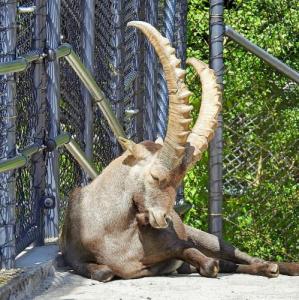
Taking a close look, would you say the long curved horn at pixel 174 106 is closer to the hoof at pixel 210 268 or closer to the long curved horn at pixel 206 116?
the long curved horn at pixel 206 116

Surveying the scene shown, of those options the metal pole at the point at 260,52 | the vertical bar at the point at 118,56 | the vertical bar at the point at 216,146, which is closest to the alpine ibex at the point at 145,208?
the vertical bar at the point at 118,56

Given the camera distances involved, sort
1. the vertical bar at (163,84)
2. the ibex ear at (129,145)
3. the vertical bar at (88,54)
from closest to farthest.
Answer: the ibex ear at (129,145), the vertical bar at (88,54), the vertical bar at (163,84)

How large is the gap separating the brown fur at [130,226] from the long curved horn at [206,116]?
0.23 meters

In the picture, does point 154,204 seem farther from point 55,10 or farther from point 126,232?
point 55,10

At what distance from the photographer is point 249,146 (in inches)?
383

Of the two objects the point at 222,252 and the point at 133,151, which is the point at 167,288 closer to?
the point at 133,151

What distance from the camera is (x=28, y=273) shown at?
18.2 ft

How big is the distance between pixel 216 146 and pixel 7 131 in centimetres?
361

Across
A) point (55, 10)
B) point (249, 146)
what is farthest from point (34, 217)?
point (249, 146)


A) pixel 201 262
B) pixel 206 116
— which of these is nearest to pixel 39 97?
pixel 206 116

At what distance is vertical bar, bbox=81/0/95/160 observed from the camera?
738 cm

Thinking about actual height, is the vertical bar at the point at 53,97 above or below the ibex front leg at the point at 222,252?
above

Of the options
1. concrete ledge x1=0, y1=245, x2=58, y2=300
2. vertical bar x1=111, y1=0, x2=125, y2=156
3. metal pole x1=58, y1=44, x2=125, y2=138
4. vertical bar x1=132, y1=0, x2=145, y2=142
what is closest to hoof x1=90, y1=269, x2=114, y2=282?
concrete ledge x1=0, y1=245, x2=58, y2=300

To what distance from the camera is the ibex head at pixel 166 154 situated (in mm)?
6215
